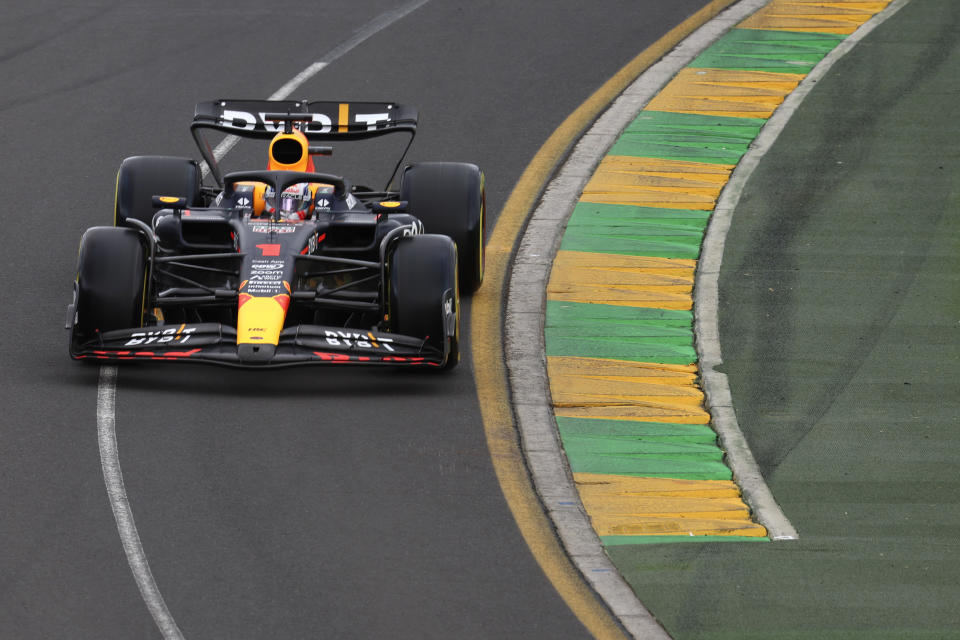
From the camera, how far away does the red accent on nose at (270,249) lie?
12.8 m

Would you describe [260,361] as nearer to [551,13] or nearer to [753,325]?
[753,325]

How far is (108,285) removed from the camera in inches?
486

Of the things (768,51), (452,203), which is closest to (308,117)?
(452,203)

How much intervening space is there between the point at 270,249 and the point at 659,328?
3.23m

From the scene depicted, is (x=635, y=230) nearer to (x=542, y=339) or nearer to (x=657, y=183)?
(x=657, y=183)

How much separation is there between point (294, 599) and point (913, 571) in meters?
3.49

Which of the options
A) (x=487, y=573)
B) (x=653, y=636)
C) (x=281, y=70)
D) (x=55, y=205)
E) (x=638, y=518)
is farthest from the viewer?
(x=281, y=70)

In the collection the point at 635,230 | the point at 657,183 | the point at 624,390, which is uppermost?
the point at 657,183

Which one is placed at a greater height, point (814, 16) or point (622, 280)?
point (814, 16)

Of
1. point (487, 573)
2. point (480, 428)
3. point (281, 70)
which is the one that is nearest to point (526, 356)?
point (480, 428)

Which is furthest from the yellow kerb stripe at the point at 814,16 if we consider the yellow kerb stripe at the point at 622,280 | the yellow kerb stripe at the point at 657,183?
the yellow kerb stripe at the point at 622,280

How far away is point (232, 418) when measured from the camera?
1195 centimetres

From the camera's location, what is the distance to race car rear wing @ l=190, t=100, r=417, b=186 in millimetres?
14609

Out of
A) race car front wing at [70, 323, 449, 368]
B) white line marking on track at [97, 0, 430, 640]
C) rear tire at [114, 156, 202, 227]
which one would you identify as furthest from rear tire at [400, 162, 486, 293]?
white line marking on track at [97, 0, 430, 640]
